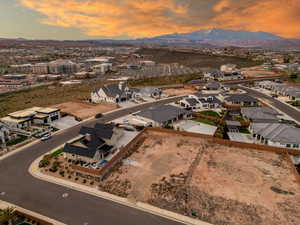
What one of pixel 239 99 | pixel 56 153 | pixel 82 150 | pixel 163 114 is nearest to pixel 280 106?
pixel 239 99

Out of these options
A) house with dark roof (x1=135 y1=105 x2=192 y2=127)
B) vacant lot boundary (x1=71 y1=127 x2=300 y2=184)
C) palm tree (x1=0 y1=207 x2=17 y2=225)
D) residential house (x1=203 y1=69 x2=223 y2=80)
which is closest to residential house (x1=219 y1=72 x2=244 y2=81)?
residential house (x1=203 y1=69 x2=223 y2=80)

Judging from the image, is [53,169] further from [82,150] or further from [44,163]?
[82,150]

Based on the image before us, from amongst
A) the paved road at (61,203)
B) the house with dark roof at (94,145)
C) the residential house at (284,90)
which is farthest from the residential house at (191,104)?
the paved road at (61,203)

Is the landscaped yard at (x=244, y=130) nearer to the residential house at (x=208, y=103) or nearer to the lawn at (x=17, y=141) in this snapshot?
the residential house at (x=208, y=103)

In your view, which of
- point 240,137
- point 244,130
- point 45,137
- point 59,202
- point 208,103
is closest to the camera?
point 59,202

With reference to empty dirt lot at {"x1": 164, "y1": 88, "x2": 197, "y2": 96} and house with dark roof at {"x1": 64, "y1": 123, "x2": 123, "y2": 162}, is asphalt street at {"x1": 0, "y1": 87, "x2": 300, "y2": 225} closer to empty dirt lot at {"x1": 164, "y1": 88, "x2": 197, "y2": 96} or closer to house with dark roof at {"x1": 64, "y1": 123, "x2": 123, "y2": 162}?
house with dark roof at {"x1": 64, "y1": 123, "x2": 123, "y2": 162}

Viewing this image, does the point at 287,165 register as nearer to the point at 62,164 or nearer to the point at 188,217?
the point at 188,217
